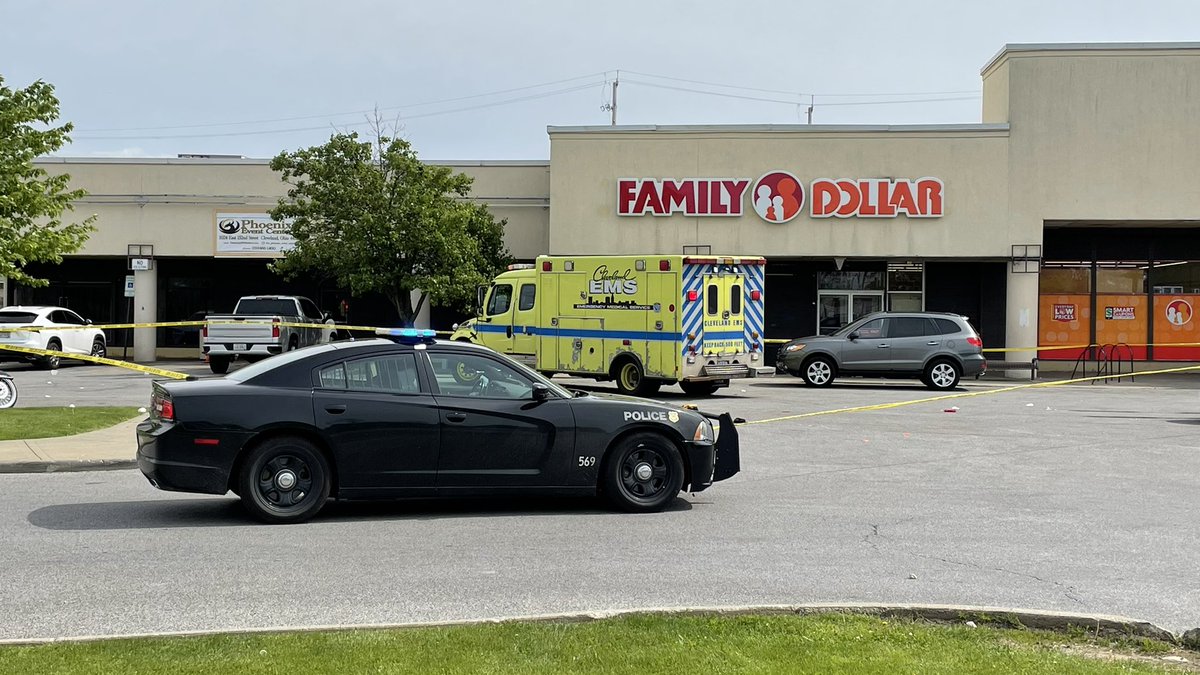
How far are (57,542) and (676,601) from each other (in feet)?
14.9

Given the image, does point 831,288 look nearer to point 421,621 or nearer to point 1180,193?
point 1180,193

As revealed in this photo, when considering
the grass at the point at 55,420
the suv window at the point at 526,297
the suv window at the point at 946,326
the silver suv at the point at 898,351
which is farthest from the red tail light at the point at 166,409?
the suv window at the point at 946,326

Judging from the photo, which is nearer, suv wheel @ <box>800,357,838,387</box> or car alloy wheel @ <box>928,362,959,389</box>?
car alloy wheel @ <box>928,362,959,389</box>

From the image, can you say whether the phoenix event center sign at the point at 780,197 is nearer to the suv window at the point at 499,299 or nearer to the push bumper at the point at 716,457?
the suv window at the point at 499,299

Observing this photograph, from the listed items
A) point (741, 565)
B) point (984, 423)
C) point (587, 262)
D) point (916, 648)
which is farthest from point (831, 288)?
point (916, 648)

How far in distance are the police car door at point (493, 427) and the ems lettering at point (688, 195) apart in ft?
74.9

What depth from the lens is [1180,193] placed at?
31.2 metres

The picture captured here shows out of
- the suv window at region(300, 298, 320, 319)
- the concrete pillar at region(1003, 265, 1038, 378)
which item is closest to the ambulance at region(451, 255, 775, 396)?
the suv window at region(300, 298, 320, 319)

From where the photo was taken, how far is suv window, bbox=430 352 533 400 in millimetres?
9602

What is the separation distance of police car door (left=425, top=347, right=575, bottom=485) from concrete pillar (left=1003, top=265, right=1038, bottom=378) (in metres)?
24.8

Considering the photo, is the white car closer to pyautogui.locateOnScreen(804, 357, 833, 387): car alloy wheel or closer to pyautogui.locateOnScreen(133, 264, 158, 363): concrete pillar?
pyautogui.locateOnScreen(133, 264, 158, 363): concrete pillar

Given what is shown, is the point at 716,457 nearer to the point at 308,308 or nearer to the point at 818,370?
the point at 818,370

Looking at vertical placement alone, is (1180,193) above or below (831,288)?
above

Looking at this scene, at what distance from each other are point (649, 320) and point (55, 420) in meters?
10.3
